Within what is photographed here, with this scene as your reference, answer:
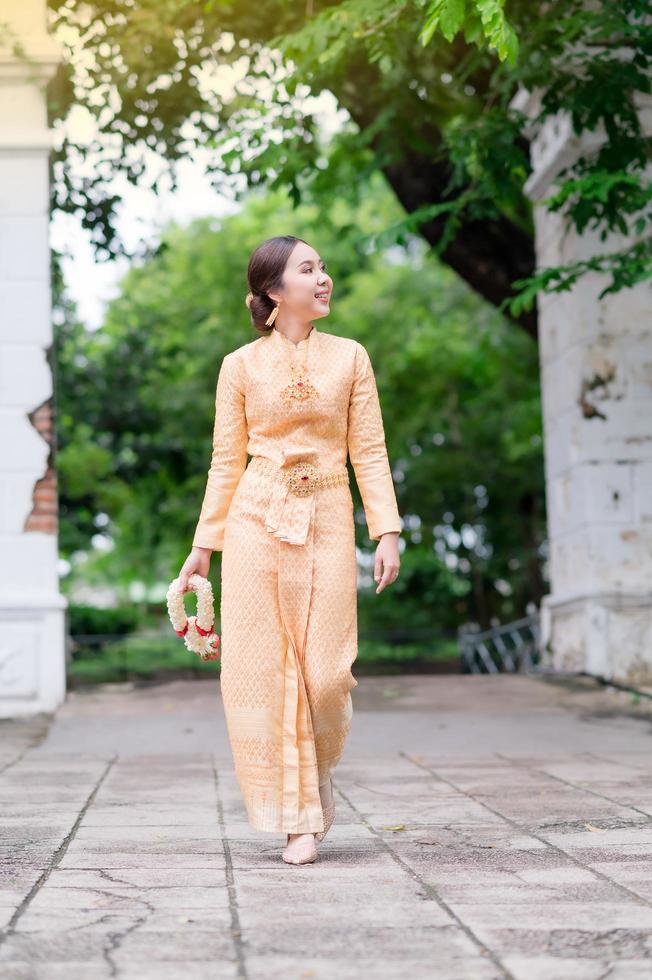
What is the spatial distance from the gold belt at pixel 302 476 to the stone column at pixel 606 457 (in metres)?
6.06

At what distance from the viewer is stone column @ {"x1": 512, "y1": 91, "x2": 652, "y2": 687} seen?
32.5 ft

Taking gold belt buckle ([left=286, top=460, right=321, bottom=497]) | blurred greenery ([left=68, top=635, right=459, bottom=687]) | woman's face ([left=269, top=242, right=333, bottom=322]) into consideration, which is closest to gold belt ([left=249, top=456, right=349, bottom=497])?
gold belt buckle ([left=286, top=460, right=321, bottom=497])

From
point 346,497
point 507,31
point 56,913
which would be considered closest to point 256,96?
point 507,31

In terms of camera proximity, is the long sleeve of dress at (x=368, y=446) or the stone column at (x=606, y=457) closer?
the long sleeve of dress at (x=368, y=446)

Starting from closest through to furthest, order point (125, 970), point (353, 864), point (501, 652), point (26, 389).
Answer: point (125, 970) < point (353, 864) < point (26, 389) < point (501, 652)

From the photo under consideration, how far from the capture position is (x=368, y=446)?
4324mm

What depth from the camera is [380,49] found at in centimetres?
795

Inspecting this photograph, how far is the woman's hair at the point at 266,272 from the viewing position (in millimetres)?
4297

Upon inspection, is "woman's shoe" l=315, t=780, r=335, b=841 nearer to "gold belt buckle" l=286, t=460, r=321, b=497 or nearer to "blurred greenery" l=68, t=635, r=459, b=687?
"gold belt buckle" l=286, t=460, r=321, b=497

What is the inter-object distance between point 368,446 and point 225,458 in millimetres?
454

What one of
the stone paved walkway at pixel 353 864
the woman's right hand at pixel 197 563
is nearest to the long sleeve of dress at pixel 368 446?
the woman's right hand at pixel 197 563

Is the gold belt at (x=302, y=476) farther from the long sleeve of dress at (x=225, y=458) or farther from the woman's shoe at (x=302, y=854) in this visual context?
the woman's shoe at (x=302, y=854)

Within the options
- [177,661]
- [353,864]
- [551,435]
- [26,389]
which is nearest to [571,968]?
[353,864]

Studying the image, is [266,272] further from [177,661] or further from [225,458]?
[177,661]
